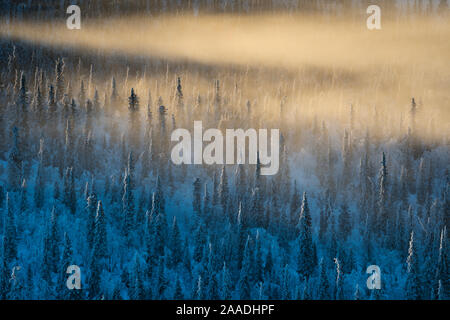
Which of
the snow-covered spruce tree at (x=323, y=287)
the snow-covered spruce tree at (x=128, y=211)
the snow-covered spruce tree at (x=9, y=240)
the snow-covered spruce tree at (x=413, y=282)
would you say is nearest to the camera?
the snow-covered spruce tree at (x=9, y=240)

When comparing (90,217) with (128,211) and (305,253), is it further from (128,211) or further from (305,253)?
(305,253)

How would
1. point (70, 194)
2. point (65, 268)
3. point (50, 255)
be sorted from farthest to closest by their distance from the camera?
point (70, 194)
point (50, 255)
point (65, 268)

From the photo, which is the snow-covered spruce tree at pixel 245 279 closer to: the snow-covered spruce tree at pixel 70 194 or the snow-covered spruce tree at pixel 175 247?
the snow-covered spruce tree at pixel 175 247

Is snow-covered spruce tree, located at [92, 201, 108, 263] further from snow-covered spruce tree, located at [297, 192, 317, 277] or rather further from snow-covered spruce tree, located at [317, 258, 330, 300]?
snow-covered spruce tree, located at [317, 258, 330, 300]

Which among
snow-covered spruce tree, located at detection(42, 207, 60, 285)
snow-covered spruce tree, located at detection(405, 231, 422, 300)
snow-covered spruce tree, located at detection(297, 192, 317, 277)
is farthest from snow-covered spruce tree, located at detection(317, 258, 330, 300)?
snow-covered spruce tree, located at detection(42, 207, 60, 285)

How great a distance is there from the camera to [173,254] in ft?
594

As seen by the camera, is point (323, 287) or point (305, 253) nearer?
point (323, 287)

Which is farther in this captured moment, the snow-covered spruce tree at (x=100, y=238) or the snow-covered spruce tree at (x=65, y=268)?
the snow-covered spruce tree at (x=100, y=238)

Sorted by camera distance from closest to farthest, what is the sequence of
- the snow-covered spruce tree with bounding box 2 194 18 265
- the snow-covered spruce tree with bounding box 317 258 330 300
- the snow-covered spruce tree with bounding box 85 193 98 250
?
the snow-covered spruce tree with bounding box 2 194 18 265 < the snow-covered spruce tree with bounding box 317 258 330 300 < the snow-covered spruce tree with bounding box 85 193 98 250

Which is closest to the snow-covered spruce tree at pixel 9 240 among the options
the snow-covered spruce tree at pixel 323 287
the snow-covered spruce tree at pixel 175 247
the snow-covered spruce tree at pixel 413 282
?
the snow-covered spruce tree at pixel 175 247

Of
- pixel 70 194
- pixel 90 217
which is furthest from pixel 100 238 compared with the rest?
pixel 70 194

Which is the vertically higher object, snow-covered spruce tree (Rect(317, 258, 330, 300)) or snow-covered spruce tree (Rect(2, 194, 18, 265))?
snow-covered spruce tree (Rect(2, 194, 18, 265))

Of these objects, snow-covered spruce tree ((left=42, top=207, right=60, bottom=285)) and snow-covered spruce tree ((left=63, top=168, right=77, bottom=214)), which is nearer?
snow-covered spruce tree ((left=42, top=207, right=60, bottom=285))
